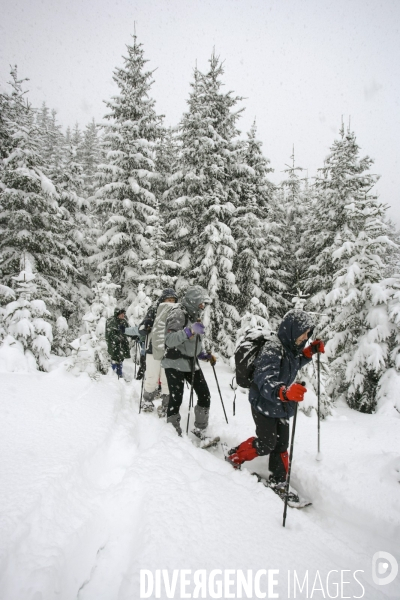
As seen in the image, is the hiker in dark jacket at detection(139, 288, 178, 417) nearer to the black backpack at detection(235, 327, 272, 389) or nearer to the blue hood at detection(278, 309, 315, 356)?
the black backpack at detection(235, 327, 272, 389)

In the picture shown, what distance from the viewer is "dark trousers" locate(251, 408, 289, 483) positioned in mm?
4016

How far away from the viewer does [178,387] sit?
18.0ft

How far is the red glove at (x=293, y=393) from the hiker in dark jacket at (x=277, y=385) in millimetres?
83

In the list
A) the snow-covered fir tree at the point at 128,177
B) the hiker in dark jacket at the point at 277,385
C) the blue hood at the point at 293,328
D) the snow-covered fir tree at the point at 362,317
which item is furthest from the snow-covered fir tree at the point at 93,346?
the snow-covered fir tree at the point at 362,317

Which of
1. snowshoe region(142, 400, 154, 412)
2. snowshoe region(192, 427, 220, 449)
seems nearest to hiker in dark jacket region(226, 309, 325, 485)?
snowshoe region(192, 427, 220, 449)

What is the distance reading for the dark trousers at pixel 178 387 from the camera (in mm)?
5453

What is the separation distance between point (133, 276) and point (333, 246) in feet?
34.3

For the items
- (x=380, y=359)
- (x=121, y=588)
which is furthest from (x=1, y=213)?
(x=380, y=359)

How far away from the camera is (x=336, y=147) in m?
16.8

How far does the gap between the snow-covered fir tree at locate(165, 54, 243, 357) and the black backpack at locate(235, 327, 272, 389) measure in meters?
9.86

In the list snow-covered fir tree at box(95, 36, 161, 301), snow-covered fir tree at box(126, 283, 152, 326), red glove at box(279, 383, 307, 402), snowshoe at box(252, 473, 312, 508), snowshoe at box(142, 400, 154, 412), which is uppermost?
snow-covered fir tree at box(95, 36, 161, 301)

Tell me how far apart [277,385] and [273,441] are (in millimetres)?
1034

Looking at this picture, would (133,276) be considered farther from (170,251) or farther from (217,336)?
(217,336)

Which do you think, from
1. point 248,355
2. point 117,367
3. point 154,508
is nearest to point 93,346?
point 117,367
